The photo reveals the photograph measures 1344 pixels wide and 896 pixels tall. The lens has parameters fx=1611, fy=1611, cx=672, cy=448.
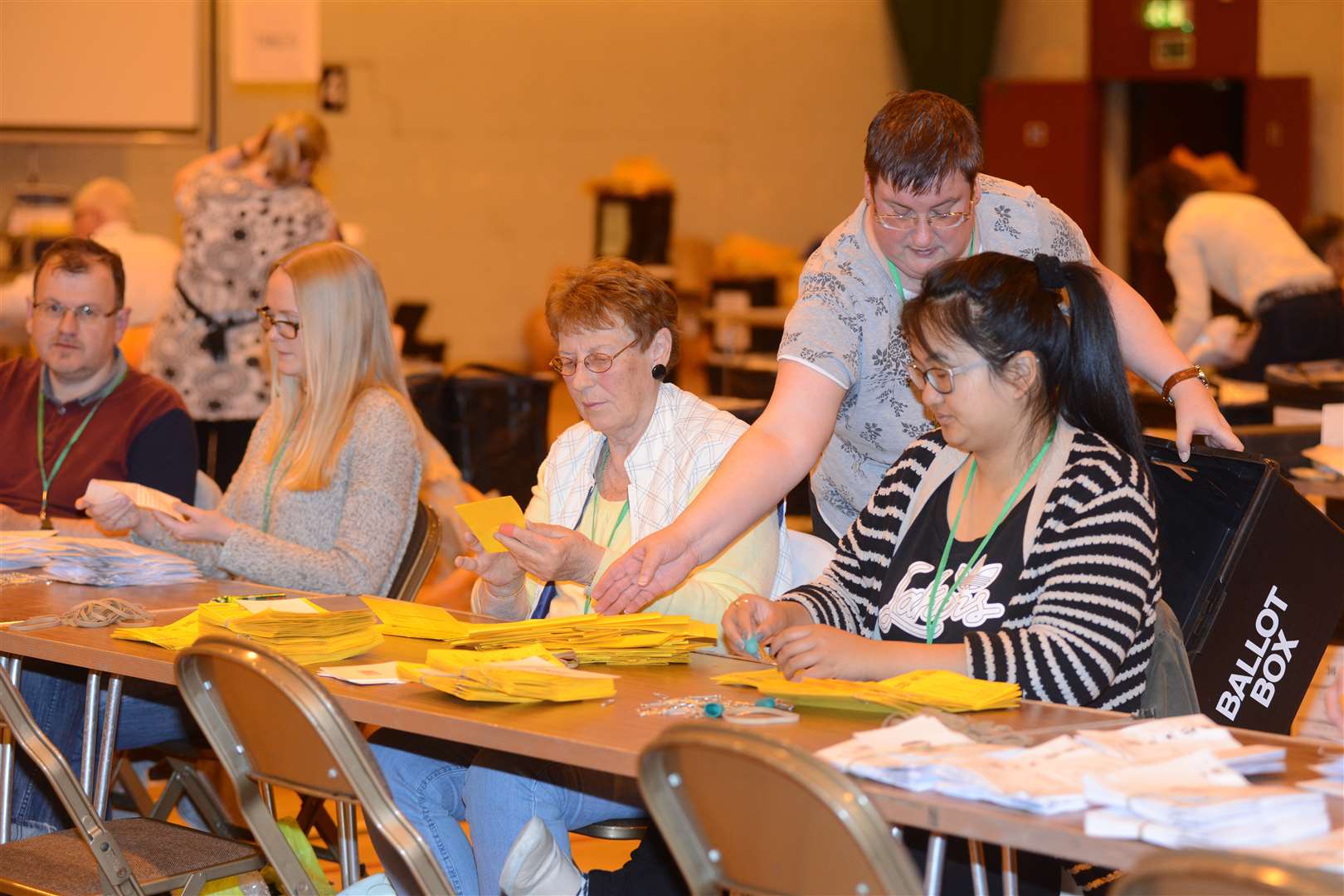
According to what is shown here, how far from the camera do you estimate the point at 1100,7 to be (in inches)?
480

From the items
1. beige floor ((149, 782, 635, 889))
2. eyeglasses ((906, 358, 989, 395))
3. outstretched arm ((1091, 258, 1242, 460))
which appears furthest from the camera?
beige floor ((149, 782, 635, 889))

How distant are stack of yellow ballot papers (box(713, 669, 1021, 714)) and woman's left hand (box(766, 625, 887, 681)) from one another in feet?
0.06

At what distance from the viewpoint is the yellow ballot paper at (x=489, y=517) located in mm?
2510

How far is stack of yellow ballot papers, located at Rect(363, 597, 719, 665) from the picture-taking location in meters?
Answer: 2.31

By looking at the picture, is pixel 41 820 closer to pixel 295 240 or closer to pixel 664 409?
pixel 664 409

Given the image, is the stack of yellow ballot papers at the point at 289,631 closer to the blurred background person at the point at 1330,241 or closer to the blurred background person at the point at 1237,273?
the blurred background person at the point at 1237,273

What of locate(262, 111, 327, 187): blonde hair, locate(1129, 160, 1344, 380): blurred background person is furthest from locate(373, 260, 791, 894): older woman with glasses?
locate(1129, 160, 1344, 380): blurred background person

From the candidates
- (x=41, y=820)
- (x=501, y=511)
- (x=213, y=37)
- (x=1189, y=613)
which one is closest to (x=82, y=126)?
(x=213, y=37)

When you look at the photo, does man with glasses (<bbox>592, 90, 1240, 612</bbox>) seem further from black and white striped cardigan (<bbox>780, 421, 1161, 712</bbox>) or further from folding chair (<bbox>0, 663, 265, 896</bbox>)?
folding chair (<bbox>0, 663, 265, 896</bbox>)

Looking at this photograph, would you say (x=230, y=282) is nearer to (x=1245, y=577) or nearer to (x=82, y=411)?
(x=82, y=411)

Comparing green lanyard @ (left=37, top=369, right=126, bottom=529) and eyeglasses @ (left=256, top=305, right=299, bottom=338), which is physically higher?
→ eyeglasses @ (left=256, top=305, right=299, bottom=338)

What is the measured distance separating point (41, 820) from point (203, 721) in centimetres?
117

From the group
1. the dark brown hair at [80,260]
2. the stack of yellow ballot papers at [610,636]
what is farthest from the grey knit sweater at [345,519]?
the stack of yellow ballot papers at [610,636]

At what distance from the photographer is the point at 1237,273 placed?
5.95 meters
